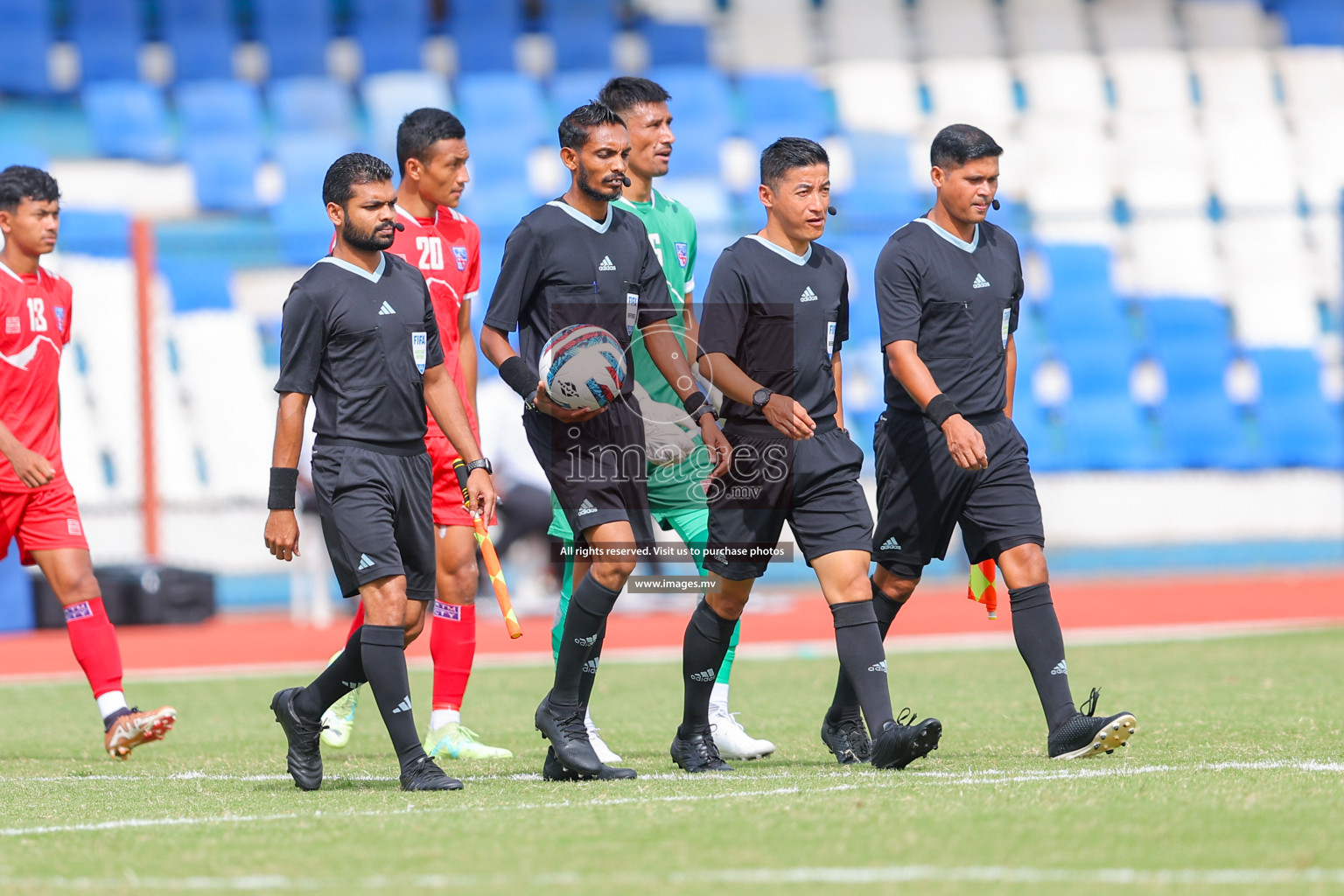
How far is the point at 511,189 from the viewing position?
790 inches

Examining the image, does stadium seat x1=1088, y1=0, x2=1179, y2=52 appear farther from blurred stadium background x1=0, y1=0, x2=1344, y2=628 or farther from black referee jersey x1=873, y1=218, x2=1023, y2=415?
black referee jersey x1=873, y1=218, x2=1023, y2=415

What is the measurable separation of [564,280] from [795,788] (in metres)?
2.11

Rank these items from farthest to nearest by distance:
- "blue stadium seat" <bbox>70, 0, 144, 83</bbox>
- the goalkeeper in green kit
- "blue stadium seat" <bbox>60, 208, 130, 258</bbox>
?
1. "blue stadium seat" <bbox>70, 0, 144, 83</bbox>
2. "blue stadium seat" <bbox>60, 208, 130, 258</bbox>
3. the goalkeeper in green kit

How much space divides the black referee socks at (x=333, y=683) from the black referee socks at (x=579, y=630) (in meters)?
0.74

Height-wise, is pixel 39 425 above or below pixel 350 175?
below

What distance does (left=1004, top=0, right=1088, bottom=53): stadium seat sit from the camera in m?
23.2

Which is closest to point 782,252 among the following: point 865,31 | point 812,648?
point 812,648

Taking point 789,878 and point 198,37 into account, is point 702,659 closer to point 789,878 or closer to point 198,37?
point 789,878

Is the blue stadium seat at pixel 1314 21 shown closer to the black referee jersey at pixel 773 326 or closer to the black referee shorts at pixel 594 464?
the black referee jersey at pixel 773 326

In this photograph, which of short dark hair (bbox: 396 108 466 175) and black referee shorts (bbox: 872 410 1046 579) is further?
short dark hair (bbox: 396 108 466 175)

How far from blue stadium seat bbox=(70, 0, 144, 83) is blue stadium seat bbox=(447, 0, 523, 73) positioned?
12.9ft

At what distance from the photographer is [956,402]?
685cm

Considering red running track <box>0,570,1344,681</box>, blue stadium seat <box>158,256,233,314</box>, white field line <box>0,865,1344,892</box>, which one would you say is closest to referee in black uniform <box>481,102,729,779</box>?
white field line <box>0,865,1344,892</box>

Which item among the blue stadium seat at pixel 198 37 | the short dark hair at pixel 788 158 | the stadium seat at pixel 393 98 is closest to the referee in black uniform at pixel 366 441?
the short dark hair at pixel 788 158
